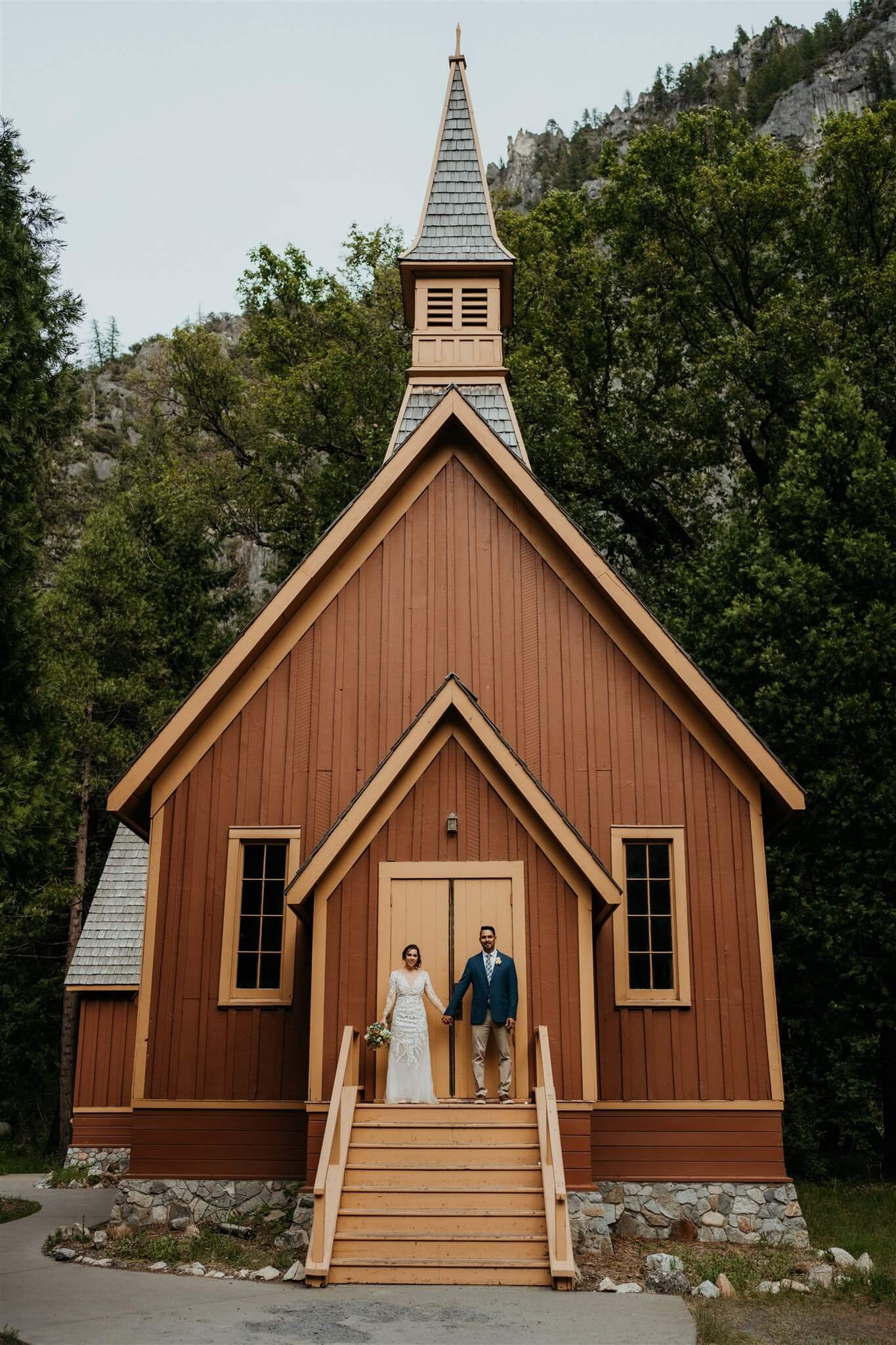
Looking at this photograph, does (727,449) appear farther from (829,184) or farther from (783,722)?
(783,722)

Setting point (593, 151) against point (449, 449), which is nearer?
point (449, 449)

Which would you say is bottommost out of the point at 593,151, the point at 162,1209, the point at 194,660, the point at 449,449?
the point at 162,1209

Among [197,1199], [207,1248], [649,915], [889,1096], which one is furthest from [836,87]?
[207,1248]

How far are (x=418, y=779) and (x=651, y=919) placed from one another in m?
3.22

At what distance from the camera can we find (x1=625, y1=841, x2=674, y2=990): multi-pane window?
41.3 ft

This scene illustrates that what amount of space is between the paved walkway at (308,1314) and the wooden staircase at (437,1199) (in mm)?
251

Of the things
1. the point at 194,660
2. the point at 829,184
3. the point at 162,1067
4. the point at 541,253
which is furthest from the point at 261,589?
the point at 162,1067

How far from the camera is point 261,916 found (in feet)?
42.4

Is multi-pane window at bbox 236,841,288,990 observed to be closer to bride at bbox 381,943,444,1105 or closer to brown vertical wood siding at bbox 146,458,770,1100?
brown vertical wood siding at bbox 146,458,770,1100

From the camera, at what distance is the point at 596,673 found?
13.4 m

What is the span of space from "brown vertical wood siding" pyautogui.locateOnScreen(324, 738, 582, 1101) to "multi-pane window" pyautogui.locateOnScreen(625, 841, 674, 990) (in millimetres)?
1718

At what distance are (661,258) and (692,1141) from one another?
782 inches

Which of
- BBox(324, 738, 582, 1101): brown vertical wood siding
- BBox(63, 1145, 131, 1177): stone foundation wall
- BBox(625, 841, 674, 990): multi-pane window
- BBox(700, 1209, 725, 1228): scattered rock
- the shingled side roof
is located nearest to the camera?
BBox(324, 738, 582, 1101): brown vertical wood siding

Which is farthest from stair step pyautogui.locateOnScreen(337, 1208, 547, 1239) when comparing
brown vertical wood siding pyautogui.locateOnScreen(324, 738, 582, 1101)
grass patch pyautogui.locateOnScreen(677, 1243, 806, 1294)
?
brown vertical wood siding pyautogui.locateOnScreen(324, 738, 582, 1101)
